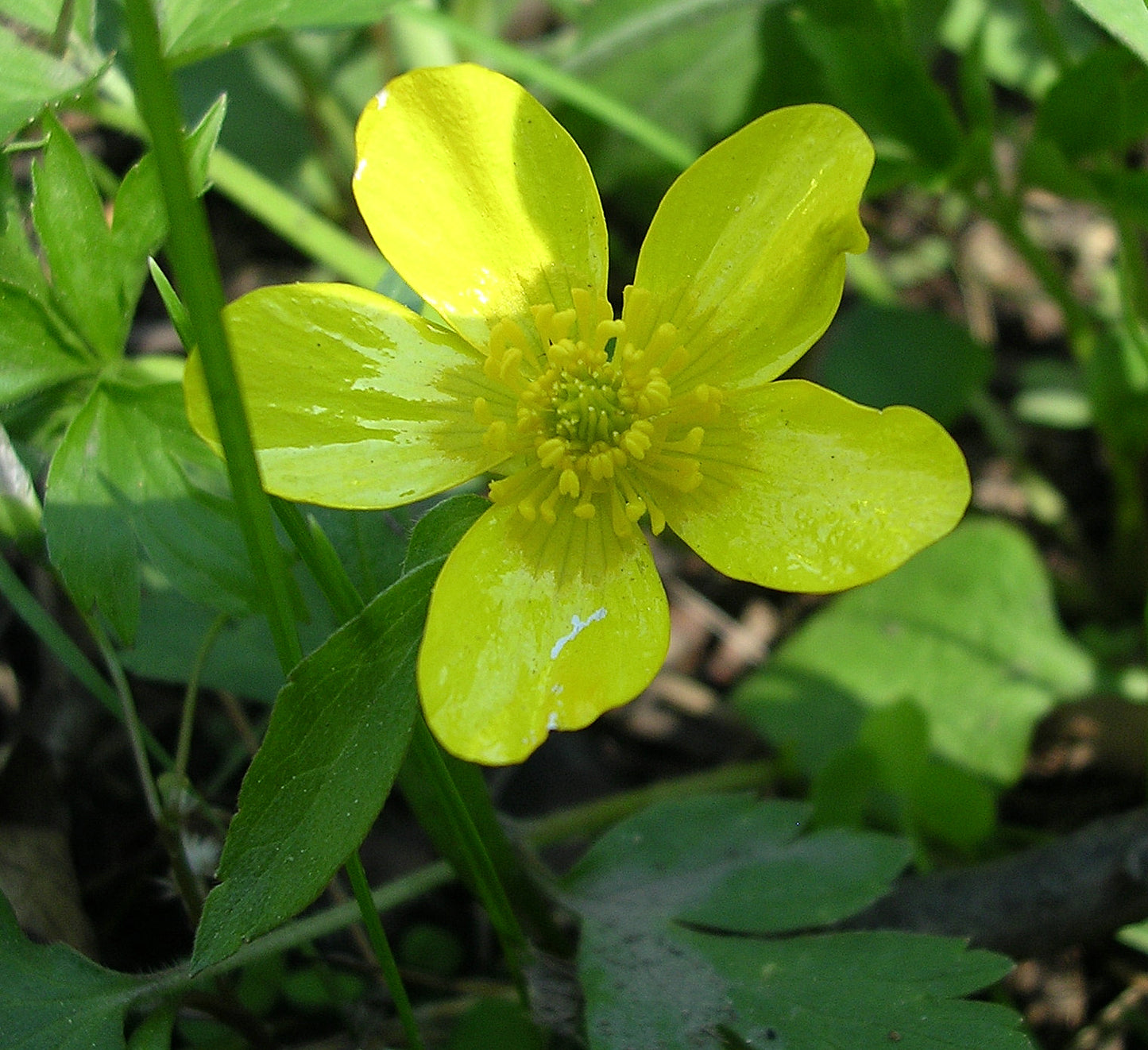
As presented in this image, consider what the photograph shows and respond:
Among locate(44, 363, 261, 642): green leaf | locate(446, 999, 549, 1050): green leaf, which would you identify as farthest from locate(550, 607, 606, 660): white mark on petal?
locate(446, 999, 549, 1050): green leaf

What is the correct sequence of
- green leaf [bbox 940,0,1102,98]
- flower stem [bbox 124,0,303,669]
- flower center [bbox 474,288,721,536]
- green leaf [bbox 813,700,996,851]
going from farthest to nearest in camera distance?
green leaf [bbox 940,0,1102,98] < green leaf [bbox 813,700,996,851] < flower center [bbox 474,288,721,536] < flower stem [bbox 124,0,303,669]

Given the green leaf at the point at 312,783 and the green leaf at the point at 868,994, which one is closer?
the green leaf at the point at 312,783

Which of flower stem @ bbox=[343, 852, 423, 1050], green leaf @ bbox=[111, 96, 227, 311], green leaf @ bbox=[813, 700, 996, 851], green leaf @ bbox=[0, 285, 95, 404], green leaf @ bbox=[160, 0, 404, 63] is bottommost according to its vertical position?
green leaf @ bbox=[813, 700, 996, 851]

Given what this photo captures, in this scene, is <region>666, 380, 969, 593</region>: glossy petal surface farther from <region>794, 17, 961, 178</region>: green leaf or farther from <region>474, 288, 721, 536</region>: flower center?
<region>794, 17, 961, 178</region>: green leaf

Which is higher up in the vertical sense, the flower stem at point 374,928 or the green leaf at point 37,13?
the green leaf at point 37,13

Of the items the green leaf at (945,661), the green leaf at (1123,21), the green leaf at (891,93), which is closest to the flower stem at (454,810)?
the green leaf at (945,661)

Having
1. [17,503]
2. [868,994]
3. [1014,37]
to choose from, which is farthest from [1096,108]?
[17,503]

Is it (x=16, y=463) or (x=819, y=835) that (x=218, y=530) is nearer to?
(x=16, y=463)

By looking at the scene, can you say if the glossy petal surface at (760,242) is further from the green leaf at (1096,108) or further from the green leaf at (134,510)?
the green leaf at (1096,108)
